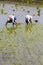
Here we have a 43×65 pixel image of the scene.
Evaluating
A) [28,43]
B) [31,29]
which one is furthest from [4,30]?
[28,43]

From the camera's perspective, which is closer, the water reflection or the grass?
the grass

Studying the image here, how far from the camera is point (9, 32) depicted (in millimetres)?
10805

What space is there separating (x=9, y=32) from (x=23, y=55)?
3480 mm

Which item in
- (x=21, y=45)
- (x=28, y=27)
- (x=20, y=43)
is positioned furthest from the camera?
(x=28, y=27)

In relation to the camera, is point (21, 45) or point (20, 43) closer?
point (21, 45)

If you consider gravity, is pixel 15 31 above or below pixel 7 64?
below

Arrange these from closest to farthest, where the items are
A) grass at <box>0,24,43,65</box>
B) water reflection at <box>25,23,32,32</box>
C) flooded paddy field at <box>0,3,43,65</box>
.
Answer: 1. flooded paddy field at <box>0,3,43,65</box>
2. grass at <box>0,24,43,65</box>
3. water reflection at <box>25,23,32,32</box>

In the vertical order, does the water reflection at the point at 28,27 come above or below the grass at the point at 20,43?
below

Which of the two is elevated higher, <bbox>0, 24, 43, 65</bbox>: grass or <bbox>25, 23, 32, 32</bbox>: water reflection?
<bbox>0, 24, 43, 65</bbox>: grass

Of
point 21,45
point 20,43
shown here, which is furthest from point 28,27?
point 21,45

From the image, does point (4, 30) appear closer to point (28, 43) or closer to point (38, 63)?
point (28, 43)

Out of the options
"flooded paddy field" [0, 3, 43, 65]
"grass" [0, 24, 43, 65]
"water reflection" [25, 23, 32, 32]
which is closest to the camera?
"flooded paddy field" [0, 3, 43, 65]

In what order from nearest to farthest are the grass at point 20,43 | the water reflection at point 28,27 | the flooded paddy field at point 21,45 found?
the flooded paddy field at point 21,45, the grass at point 20,43, the water reflection at point 28,27

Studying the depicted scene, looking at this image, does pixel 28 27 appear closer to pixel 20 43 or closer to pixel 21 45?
pixel 20 43
